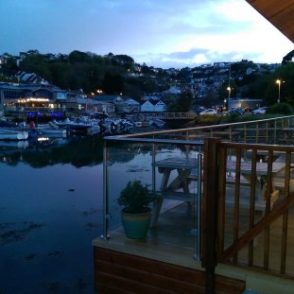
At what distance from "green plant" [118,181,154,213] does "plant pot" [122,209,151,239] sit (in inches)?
2.6

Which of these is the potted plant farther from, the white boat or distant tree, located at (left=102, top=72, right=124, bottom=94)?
distant tree, located at (left=102, top=72, right=124, bottom=94)

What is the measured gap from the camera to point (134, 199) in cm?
407

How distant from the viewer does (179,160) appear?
4.56m

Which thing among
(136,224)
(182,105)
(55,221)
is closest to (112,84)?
(182,105)

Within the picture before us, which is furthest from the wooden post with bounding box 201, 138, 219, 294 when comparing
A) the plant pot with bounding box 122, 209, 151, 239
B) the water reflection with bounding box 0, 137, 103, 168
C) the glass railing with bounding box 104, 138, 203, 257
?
the water reflection with bounding box 0, 137, 103, 168

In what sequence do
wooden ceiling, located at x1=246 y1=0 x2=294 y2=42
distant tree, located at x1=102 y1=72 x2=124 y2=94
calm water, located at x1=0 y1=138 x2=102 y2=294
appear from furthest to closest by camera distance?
distant tree, located at x1=102 y1=72 x2=124 y2=94, calm water, located at x1=0 y1=138 x2=102 y2=294, wooden ceiling, located at x1=246 y1=0 x2=294 y2=42

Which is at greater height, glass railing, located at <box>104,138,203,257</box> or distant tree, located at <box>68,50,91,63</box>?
distant tree, located at <box>68,50,91,63</box>

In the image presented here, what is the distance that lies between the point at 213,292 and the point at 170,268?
423 mm

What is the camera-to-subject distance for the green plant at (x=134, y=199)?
4.08m

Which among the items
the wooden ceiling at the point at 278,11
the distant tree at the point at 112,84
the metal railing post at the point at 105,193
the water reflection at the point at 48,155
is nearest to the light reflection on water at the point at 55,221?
the metal railing post at the point at 105,193

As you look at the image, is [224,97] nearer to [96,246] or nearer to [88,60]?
[88,60]

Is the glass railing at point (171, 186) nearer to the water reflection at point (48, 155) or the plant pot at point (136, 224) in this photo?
the plant pot at point (136, 224)

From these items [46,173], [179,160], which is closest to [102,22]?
[46,173]

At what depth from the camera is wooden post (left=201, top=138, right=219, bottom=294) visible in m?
3.40
